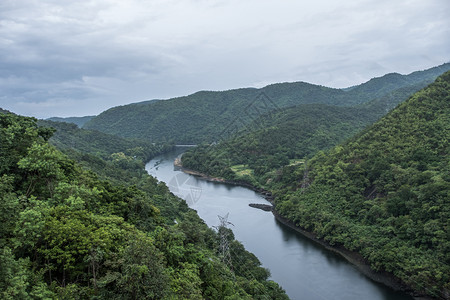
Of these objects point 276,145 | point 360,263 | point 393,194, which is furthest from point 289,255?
point 276,145

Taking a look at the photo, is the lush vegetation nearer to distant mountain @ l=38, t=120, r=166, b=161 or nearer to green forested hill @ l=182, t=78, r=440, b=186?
green forested hill @ l=182, t=78, r=440, b=186

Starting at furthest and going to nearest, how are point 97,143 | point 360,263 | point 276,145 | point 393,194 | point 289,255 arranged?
point 97,143 → point 276,145 → point 393,194 → point 289,255 → point 360,263

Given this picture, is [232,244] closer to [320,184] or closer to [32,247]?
[32,247]

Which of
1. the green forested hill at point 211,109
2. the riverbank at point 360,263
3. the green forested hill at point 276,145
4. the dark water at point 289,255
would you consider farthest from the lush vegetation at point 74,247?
the green forested hill at point 211,109

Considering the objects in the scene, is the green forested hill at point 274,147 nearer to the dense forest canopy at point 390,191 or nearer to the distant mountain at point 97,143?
the dense forest canopy at point 390,191

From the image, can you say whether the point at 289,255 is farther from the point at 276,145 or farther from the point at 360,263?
the point at 276,145

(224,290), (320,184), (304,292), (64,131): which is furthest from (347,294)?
(64,131)
